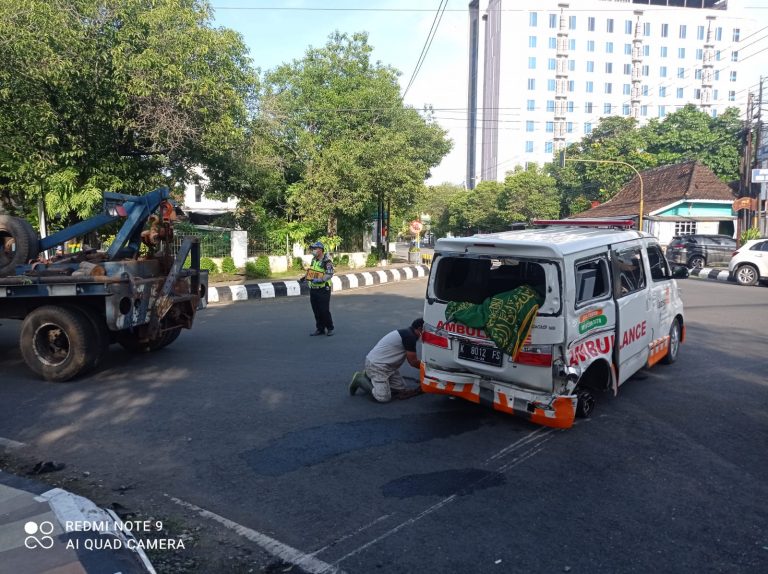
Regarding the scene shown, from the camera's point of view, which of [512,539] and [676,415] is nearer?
[512,539]

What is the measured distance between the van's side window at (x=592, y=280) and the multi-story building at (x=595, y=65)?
3397 inches

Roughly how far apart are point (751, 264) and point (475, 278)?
16054 millimetres

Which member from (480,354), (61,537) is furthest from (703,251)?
(61,537)

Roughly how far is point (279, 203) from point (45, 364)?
61.2 feet

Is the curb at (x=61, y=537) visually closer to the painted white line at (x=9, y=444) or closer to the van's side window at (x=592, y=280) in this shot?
the painted white line at (x=9, y=444)

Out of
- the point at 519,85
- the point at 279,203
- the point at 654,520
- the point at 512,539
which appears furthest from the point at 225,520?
the point at 519,85

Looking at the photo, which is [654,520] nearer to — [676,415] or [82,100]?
[676,415]

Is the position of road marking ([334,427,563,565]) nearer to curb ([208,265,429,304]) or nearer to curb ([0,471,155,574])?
curb ([0,471,155,574])

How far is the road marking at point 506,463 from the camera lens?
11.4 ft

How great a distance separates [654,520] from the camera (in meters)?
3.73

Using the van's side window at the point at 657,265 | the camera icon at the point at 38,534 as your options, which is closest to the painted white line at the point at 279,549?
the camera icon at the point at 38,534

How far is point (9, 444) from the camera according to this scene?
5.07m

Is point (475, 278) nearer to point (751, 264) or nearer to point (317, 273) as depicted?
point (317, 273)

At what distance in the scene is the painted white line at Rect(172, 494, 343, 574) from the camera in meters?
3.22
